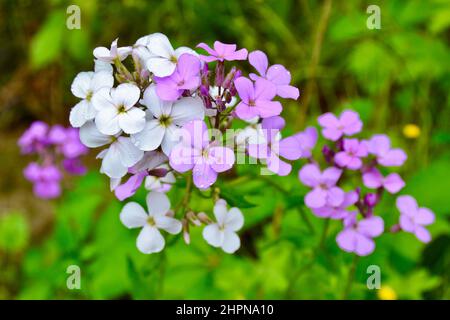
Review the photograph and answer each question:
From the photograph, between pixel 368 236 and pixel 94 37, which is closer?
pixel 368 236

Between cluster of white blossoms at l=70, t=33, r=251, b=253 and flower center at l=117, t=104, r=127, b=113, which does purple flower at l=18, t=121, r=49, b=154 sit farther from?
flower center at l=117, t=104, r=127, b=113

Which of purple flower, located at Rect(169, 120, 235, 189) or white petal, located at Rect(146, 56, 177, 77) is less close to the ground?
white petal, located at Rect(146, 56, 177, 77)

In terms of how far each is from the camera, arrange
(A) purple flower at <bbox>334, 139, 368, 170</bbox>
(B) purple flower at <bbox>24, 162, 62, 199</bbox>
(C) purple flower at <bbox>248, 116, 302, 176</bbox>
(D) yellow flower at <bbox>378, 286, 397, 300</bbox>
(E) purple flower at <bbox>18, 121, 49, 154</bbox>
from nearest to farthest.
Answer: (C) purple flower at <bbox>248, 116, 302, 176</bbox>
(A) purple flower at <bbox>334, 139, 368, 170</bbox>
(D) yellow flower at <bbox>378, 286, 397, 300</bbox>
(E) purple flower at <bbox>18, 121, 49, 154</bbox>
(B) purple flower at <bbox>24, 162, 62, 199</bbox>

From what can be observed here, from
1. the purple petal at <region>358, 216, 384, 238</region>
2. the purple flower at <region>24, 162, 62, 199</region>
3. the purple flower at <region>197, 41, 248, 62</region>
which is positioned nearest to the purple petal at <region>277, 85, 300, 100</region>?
the purple flower at <region>197, 41, 248, 62</region>

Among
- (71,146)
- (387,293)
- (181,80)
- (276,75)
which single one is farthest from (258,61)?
(71,146)

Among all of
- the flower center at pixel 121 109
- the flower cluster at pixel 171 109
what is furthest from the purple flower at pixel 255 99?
the flower center at pixel 121 109

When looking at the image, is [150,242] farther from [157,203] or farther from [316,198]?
[316,198]
